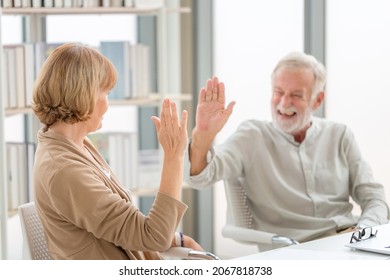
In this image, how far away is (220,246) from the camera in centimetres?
524

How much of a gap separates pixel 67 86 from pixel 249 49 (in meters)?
2.72

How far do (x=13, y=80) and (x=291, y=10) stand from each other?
1.56 m

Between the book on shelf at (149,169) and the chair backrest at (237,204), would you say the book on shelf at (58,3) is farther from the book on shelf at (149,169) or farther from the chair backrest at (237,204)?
the chair backrest at (237,204)

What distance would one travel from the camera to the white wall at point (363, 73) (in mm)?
4367

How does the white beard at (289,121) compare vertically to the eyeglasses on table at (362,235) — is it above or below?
above

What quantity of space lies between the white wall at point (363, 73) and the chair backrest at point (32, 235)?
2.30 meters

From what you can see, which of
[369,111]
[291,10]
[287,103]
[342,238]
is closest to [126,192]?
[342,238]

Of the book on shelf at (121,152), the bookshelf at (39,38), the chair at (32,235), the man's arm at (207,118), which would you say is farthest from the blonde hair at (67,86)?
the book on shelf at (121,152)

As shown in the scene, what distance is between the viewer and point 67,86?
2.40 meters

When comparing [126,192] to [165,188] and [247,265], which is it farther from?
[247,265]

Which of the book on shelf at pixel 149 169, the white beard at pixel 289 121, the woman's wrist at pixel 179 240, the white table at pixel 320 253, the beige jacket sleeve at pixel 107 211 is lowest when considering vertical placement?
the book on shelf at pixel 149 169

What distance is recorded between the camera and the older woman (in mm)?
2346

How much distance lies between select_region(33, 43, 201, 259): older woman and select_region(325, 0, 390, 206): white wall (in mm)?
2134

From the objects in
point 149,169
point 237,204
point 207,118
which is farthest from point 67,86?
point 149,169
